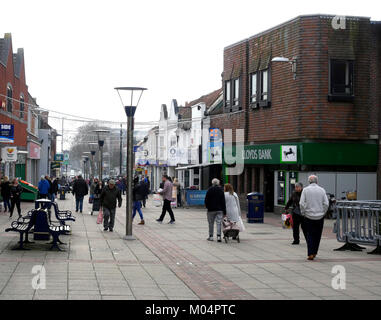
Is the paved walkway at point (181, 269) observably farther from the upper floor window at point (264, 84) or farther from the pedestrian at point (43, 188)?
the upper floor window at point (264, 84)

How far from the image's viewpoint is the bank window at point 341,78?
27.6 m

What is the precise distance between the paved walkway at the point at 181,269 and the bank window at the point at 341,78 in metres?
11.6

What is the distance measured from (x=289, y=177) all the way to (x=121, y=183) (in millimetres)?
20955

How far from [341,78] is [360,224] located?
14576mm

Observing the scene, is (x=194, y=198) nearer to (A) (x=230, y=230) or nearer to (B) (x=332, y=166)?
(B) (x=332, y=166)

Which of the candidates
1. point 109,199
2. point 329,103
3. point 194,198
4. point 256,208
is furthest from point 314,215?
point 194,198

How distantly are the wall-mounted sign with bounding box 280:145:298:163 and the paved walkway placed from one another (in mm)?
10605

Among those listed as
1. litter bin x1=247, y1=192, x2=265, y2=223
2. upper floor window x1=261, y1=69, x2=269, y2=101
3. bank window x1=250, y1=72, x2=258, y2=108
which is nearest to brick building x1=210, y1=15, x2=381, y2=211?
upper floor window x1=261, y1=69, x2=269, y2=101

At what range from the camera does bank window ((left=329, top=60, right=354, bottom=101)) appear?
90.6ft

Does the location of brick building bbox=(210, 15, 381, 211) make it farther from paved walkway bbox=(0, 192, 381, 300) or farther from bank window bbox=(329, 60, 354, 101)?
paved walkway bbox=(0, 192, 381, 300)

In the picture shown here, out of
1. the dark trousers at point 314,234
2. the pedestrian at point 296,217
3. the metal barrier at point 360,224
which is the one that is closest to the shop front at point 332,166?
the pedestrian at point 296,217

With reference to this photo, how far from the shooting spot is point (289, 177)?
29.3m

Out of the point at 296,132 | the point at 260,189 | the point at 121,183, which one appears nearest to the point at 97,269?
the point at 296,132

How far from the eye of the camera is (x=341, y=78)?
27.8 m
